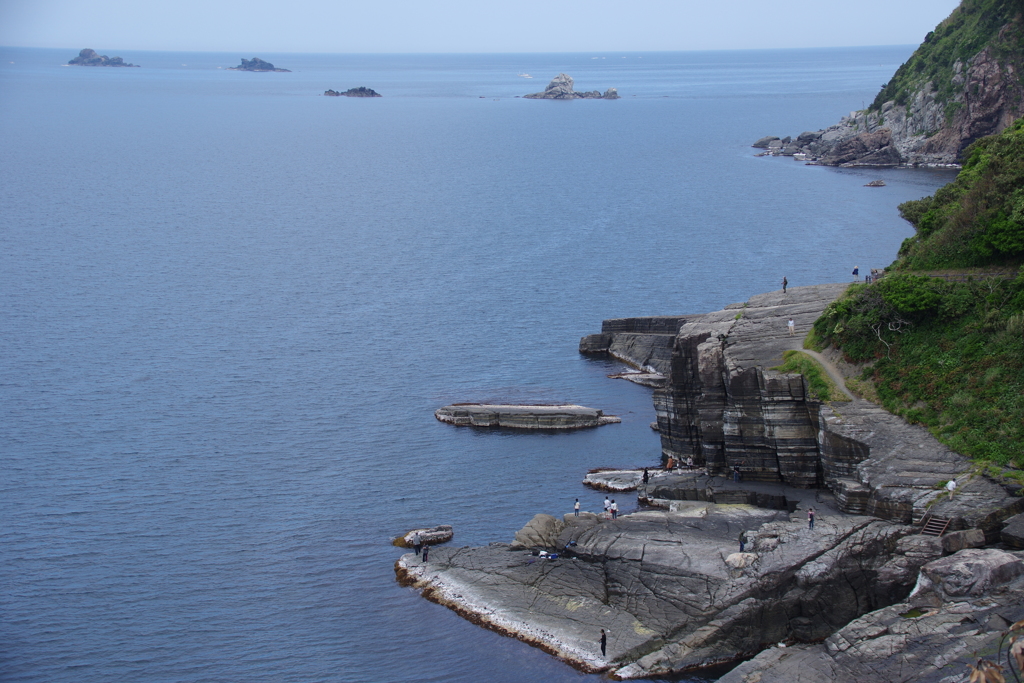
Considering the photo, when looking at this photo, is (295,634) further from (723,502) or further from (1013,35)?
(1013,35)

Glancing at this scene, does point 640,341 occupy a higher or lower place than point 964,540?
lower

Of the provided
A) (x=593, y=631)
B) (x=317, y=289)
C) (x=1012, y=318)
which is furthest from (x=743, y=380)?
(x=317, y=289)

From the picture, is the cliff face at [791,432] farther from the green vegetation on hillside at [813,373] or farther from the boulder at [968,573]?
the boulder at [968,573]

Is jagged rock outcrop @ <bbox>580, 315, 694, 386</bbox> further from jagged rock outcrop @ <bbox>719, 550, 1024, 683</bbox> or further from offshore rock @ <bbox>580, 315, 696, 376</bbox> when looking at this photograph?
jagged rock outcrop @ <bbox>719, 550, 1024, 683</bbox>

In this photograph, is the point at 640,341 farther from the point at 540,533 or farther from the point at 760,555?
the point at 760,555

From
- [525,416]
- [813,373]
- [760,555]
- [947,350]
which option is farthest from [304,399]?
[947,350]

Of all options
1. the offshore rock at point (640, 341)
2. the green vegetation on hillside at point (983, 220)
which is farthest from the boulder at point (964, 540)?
the offshore rock at point (640, 341)
